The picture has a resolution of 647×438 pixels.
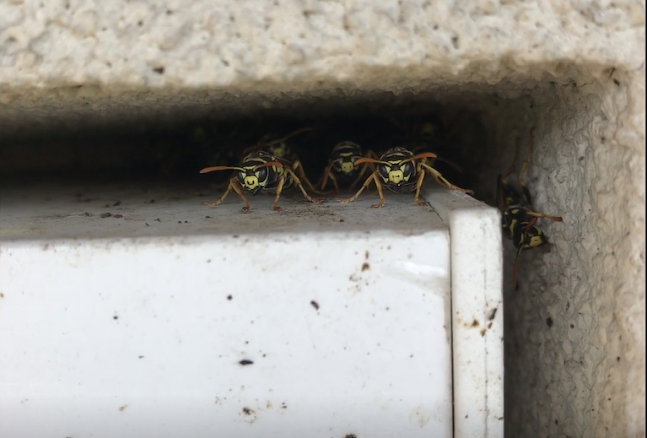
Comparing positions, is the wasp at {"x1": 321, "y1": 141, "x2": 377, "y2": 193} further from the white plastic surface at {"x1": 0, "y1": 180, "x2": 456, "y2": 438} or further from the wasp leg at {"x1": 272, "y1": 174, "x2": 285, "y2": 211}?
the white plastic surface at {"x1": 0, "y1": 180, "x2": 456, "y2": 438}

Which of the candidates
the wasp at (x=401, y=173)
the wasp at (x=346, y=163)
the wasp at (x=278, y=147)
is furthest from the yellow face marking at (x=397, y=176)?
the wasp at (x=278, y=147)

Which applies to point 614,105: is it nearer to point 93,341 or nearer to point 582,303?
point 582,303

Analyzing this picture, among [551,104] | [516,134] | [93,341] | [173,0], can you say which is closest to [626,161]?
[551,104]

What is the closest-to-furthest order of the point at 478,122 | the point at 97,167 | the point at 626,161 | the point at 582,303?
the point at 626,161 < the point at 582,303 < the point at 478,122 < the point at 97,167

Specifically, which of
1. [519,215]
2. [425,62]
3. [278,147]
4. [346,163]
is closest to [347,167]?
[346,163]

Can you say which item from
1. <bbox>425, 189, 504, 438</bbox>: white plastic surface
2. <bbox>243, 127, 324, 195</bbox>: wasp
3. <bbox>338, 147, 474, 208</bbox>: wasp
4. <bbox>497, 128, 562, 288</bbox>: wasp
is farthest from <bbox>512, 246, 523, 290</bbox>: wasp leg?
<bbox>243, 127, 324, 195</bbox>: wasp
